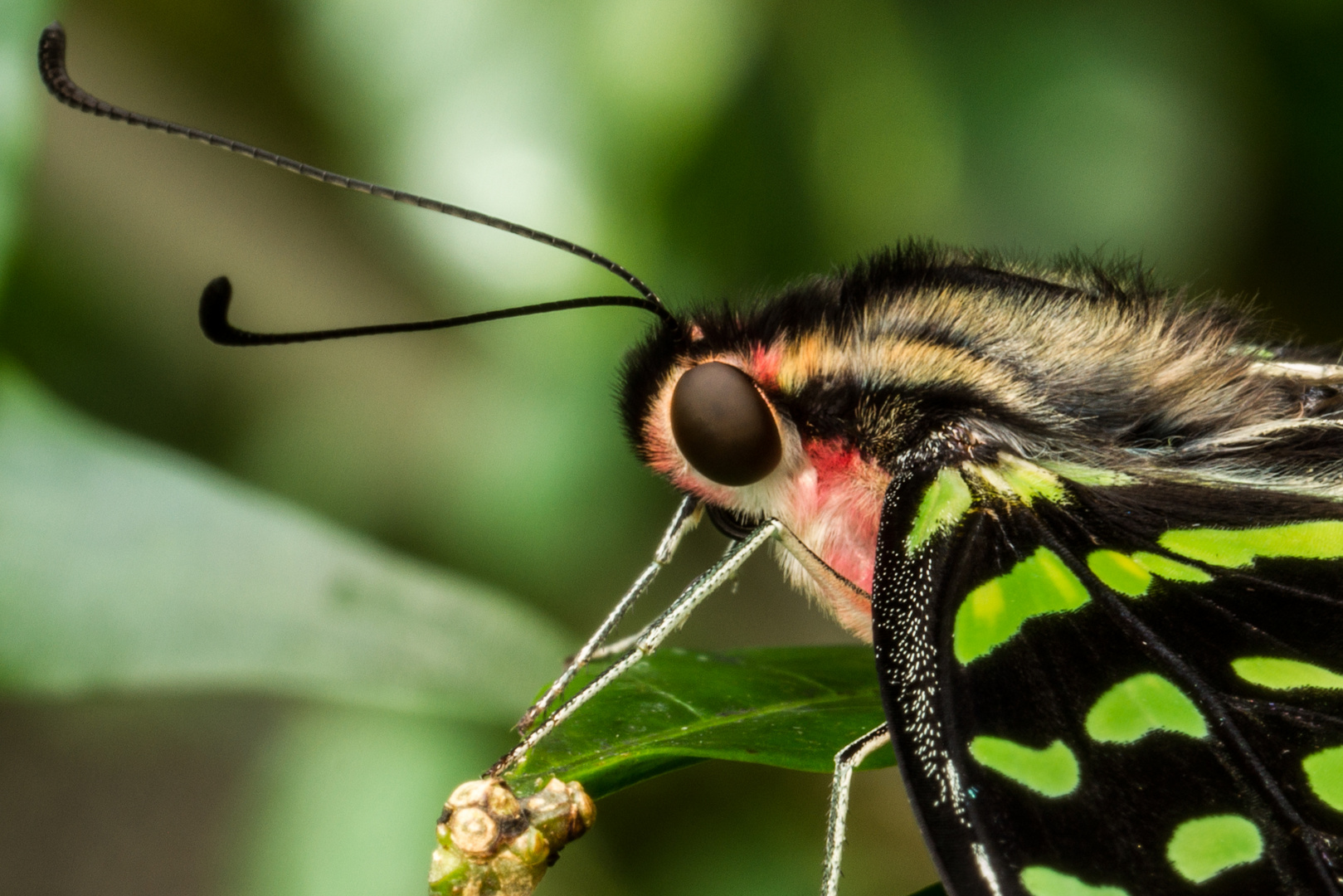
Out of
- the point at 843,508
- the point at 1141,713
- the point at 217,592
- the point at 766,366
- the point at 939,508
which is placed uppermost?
the point at 217,592

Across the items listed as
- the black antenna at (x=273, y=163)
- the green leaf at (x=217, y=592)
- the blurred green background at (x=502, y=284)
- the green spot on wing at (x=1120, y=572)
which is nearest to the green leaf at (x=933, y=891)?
the green spot on wing at (x=1120, y=572)

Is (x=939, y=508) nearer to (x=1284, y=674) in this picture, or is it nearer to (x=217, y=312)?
(x=1284, y=674)

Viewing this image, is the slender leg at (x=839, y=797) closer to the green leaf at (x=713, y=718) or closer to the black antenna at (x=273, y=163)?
the green leaf at (x=713, y=718)

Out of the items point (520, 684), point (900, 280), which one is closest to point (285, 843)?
point (520, 684)

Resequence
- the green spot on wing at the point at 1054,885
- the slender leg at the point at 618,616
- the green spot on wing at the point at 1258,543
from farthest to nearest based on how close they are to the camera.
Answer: the slender leg at the point at 618,616 < the green spot on wing at the point at 1258,543 < the green spot on wing at the point at 1054,885

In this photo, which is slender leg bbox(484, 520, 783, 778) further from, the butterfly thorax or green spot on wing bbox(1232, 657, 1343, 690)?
green spot on wing bbox(1232, 657, 1343, 690)

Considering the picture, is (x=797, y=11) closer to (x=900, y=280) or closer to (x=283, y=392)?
(x=900, y=280)

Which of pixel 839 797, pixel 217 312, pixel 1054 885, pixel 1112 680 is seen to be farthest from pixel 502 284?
pixel 1054 885

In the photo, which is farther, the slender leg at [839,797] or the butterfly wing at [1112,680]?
the slender leg at [839,797]
